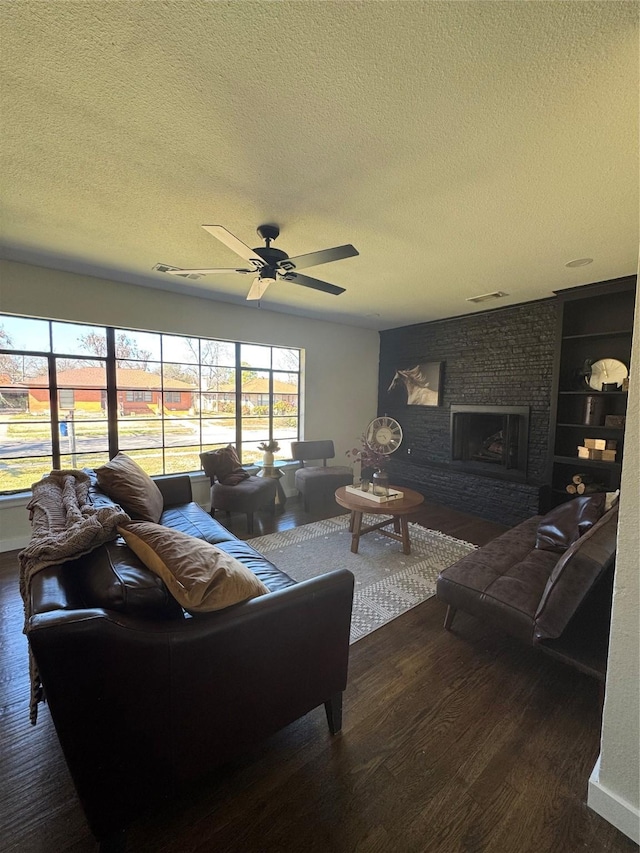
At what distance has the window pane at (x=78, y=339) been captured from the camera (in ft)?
10.7

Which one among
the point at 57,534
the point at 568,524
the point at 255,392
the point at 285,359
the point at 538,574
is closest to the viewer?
the point at 57,534

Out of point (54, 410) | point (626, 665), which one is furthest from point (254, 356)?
point (626, 665)

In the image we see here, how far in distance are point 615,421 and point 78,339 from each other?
17.6ft

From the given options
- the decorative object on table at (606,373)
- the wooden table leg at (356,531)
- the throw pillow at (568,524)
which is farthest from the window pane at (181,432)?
the decorative object on table at (606,373)

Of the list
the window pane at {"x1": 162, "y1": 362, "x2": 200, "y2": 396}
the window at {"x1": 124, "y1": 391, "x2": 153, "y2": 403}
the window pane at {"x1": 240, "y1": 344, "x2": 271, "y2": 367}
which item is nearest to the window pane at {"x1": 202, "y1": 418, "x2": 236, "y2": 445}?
the window pane at {"x1": 162, "y1": 362, "x2": 200, "y2": 396}

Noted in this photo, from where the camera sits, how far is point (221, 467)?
Result: 379 centimetres

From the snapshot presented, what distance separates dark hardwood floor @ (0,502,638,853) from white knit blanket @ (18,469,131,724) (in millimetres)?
303

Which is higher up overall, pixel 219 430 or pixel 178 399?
pixel 178 399

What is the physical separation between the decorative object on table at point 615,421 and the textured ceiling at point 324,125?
1.53 m

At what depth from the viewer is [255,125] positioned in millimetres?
1417

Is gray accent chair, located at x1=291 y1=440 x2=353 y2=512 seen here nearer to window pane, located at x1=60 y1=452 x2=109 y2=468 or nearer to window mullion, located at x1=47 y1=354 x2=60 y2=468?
window pane, located at x1=60 y1=452 x2=109 y2=468

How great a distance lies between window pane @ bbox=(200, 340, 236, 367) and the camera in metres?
4.19

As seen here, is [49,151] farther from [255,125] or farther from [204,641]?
[204,641]

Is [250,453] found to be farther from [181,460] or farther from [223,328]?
[223,328]
